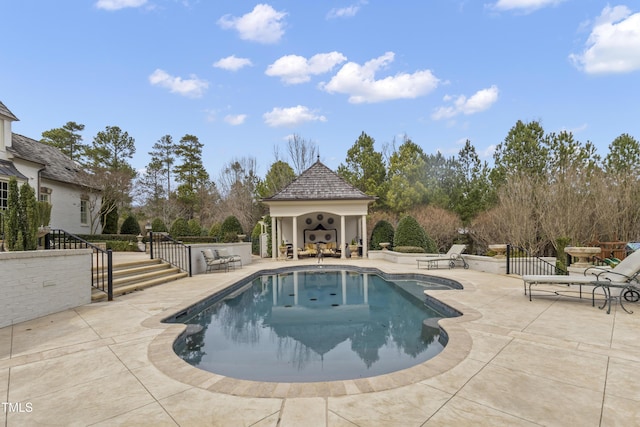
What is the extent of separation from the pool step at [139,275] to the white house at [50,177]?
21.6 feet

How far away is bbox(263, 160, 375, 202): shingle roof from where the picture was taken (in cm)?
1844

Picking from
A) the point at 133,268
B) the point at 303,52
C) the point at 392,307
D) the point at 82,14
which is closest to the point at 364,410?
the point at 392,307

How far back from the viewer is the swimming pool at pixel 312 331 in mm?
4629

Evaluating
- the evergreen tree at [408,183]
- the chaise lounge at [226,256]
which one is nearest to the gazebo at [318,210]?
the chaise lounge at [226,256]

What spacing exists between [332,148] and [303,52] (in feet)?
50.3

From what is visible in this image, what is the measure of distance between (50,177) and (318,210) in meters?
15.4

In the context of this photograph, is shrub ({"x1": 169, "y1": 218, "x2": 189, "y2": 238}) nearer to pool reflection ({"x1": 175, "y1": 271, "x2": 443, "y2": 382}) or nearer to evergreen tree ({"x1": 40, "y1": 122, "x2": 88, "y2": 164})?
pool reflection ({"x1": 175, "y1": 271, "x2": 443, "y2": 382})

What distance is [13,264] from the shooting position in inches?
229

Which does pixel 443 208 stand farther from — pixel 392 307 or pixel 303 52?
pixel 392 307

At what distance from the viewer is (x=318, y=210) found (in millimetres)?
18688

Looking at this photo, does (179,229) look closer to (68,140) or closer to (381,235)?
(381,235)

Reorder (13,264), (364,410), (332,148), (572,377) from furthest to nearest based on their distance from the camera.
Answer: (332,148)
(13,264)
(572,377)
(364,410)

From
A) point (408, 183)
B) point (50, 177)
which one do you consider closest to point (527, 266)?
point (408, 183)

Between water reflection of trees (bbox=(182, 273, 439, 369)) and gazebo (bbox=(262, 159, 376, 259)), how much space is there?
958cm
